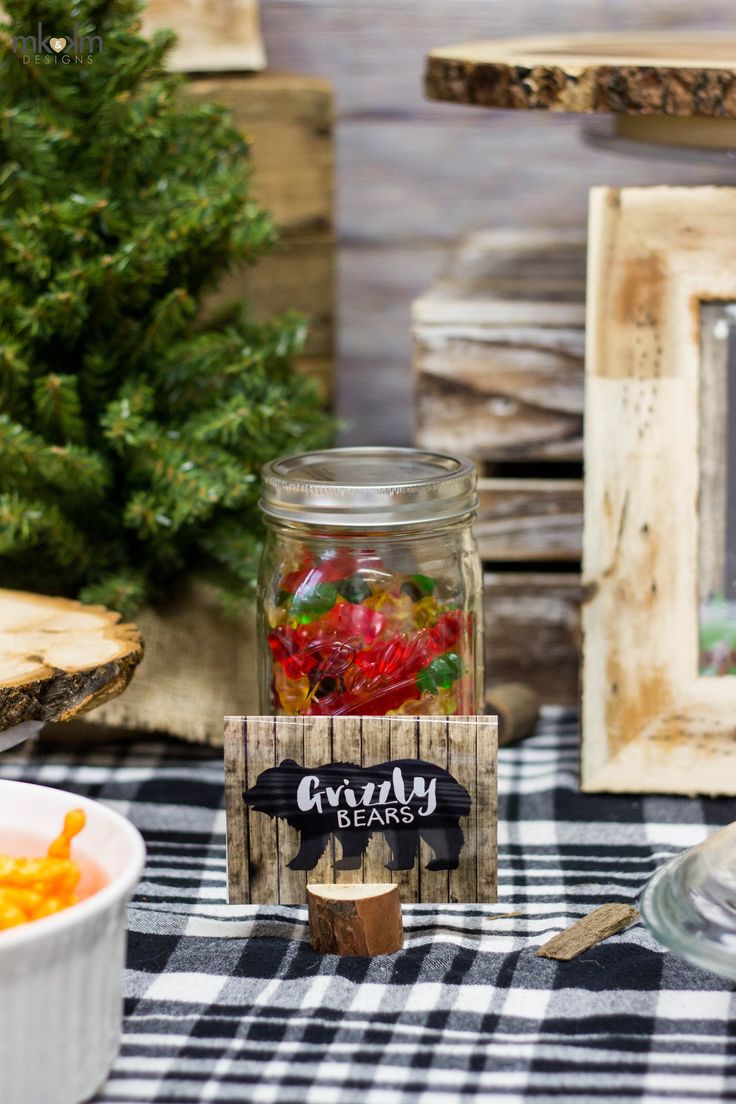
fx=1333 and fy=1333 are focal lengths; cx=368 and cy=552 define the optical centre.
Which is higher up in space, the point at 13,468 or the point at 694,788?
the point at 13,468

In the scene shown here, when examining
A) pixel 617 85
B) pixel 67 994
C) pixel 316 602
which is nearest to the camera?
pixel 67 994

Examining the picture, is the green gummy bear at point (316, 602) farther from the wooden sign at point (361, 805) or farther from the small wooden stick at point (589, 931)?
the small wooden stick at point (589, 931)

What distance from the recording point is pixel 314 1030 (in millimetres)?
771

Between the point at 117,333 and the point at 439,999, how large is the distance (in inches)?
24.1

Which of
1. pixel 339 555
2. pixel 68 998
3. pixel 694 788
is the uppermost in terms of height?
pixel 339 555

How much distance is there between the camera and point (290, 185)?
136cm

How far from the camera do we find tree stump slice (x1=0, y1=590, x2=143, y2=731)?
90 centimetres

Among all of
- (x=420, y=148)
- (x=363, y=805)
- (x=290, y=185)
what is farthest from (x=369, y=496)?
(x=420, y=148)

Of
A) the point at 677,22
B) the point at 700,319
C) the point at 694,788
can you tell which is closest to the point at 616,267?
the point at 700,319

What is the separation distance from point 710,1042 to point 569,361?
2.06ft

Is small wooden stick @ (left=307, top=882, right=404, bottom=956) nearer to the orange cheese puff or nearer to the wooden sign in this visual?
the wooden sign

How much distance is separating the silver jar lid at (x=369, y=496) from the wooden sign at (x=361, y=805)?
136 millimetres

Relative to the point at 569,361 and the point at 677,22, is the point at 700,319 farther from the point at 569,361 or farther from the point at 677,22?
the point at 677,22

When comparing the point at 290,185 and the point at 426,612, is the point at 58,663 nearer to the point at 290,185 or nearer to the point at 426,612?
the point at 426,612
